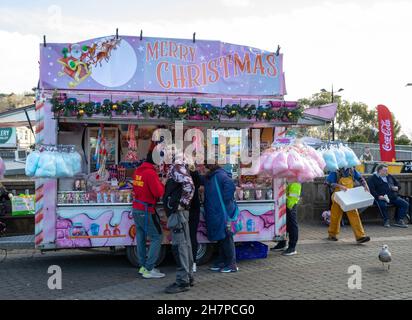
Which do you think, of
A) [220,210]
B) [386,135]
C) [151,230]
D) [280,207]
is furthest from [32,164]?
[386,135]

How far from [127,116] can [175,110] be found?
2.37ft

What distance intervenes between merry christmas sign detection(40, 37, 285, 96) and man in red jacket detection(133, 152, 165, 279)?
1.43m

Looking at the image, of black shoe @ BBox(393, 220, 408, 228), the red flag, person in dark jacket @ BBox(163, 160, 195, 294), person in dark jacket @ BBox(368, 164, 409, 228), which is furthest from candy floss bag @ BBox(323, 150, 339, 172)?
the red flag

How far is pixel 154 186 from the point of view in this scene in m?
6.58

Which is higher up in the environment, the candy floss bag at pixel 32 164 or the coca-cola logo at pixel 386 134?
the coca-cola logo at pixel 386 134

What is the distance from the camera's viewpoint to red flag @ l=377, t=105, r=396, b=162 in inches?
722

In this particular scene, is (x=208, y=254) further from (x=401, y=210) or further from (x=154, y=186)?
(x=401, y=210)

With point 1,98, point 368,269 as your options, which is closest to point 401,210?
point 368,269

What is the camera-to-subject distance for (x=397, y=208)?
11398mm

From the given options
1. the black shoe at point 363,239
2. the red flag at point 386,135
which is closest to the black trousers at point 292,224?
the black shoe at point 363,239

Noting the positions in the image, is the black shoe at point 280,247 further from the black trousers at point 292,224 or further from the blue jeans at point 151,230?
the blue jeans at point 151,230

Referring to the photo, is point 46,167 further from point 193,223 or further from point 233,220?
point 233,220

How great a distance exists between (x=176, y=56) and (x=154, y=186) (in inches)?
89.7

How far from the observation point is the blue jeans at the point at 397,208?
11.2 m
